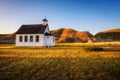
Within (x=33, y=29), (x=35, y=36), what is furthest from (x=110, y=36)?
(x=35, y=36)

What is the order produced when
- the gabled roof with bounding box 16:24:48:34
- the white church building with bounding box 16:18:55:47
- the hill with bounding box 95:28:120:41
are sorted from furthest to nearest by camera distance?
the hill with bounding box 95:28:120:41
the gabled roof with bounding box 16:24:48:34
the white church building with bounding box 16:18:55:47

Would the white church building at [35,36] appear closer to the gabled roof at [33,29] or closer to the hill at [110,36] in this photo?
the gabled roof at [33,29]

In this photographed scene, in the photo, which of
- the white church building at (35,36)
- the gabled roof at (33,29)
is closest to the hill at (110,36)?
the white church building at (35,36)

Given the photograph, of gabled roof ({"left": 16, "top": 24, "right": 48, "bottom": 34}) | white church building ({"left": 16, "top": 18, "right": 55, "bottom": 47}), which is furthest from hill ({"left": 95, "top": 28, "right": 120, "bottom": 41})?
gabled roof ({"left": 16, "top": 24, "right": 48, "bottom": 34})

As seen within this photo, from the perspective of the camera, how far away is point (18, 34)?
4062cm

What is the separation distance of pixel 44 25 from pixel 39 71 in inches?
1220

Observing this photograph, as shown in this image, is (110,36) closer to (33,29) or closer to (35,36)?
(33,29)

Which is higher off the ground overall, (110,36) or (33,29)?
(33,29)

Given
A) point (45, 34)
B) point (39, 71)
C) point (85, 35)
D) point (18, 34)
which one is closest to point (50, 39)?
point (45, 34)

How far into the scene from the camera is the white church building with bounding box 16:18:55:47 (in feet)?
129

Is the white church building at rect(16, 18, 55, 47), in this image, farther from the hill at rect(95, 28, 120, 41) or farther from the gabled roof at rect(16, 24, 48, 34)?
the hill at rect(95, 28, 120, 41)

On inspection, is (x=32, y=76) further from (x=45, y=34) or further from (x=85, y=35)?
(x=85, y=35)

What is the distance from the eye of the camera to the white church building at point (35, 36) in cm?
3931

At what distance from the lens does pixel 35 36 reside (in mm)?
39625
